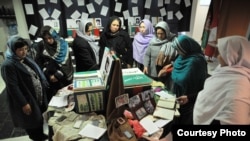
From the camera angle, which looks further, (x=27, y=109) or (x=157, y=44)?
(x=157, y=44)

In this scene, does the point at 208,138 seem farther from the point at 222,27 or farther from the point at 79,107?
the point at 222,27

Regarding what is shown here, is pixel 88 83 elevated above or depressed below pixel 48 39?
below

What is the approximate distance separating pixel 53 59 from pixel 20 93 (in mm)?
625

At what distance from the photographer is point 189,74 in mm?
1823

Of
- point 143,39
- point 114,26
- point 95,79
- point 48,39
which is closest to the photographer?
point 95,79

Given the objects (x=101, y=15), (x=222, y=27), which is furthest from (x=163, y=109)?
(x=101, y=15)

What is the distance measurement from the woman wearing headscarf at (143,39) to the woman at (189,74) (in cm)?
114

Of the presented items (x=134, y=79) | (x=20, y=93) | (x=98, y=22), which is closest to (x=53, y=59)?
(x=20, y=93)

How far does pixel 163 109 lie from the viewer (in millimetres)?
1503

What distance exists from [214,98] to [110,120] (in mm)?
752

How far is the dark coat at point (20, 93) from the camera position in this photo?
170 cm

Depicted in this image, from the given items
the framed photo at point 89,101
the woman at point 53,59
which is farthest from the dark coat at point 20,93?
the framed photo at point 89,101

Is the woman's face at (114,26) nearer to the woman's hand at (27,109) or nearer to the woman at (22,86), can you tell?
the woman at (22,86)

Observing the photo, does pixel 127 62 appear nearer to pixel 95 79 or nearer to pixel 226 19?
pixel 95 79
